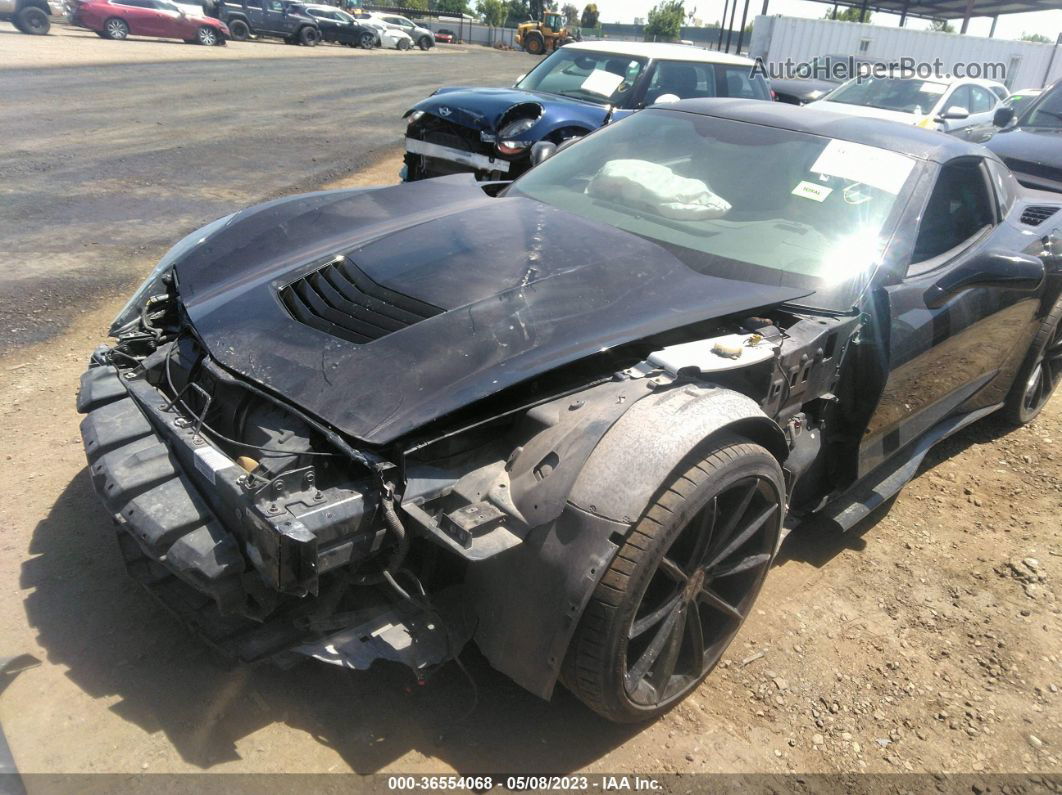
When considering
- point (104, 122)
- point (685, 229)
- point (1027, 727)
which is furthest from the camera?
point (104, 122)

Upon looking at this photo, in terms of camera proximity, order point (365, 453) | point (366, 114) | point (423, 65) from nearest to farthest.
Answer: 1. point (365, 453)
2. point (366, 114)
3. point (423, 65)

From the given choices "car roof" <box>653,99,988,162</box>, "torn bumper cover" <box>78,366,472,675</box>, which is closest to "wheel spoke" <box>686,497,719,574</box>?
"torn bumper cover" <box>78,366,472,675</box>

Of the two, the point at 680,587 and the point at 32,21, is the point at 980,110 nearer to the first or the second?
the point at 680,587

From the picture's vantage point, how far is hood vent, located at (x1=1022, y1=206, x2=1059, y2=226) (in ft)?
12.7

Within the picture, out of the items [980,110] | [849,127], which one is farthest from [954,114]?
[849,127]

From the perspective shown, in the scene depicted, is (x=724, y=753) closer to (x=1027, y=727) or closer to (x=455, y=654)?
(x=455, y=654)

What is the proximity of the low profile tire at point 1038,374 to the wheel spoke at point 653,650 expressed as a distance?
9.85 ft

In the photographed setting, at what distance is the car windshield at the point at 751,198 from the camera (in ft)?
9.51

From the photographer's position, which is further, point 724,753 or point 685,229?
point 685,229

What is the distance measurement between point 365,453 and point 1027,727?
230cm

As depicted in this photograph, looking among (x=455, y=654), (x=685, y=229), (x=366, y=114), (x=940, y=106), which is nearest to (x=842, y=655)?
(x=455, y=654)

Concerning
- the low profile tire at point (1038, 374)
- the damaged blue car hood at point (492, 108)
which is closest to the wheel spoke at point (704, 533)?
the low profile tire at point (1038, 374)

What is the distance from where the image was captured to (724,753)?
7.58 ft

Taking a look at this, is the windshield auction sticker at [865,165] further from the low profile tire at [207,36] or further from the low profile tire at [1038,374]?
the low profile tire at [207,36]
